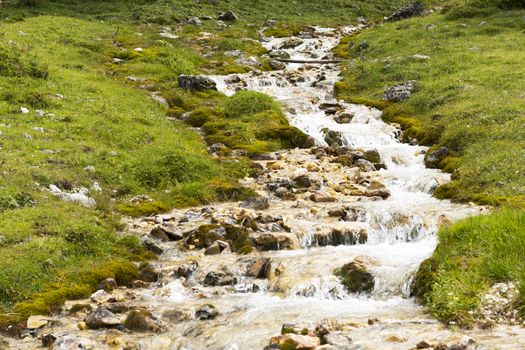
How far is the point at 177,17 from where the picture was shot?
183ft

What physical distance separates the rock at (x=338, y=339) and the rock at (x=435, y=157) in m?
15.4

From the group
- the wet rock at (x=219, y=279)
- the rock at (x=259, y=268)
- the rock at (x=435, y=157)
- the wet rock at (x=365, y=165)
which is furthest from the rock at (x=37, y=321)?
the rock at (x=435, y=157)

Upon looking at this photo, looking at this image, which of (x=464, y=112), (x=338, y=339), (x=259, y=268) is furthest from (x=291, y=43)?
(x=338, y=339)

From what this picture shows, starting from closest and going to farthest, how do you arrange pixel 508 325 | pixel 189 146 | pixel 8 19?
pixel 508 325 < pixel 189 146 < pixel 8 19

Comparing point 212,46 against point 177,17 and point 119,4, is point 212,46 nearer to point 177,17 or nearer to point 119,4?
point 177,17

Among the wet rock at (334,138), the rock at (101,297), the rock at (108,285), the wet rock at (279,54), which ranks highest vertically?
the wet rock at (279,54)

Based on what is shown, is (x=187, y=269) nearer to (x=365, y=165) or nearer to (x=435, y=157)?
(x=365, y=165)

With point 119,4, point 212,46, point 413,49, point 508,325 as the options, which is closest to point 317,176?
point 508,325

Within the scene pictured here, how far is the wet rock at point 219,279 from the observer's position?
14.5 meters

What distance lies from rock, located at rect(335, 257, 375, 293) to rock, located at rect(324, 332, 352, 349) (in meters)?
3.13

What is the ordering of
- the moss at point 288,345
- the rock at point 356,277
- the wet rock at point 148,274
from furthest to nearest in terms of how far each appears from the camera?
1. the wet rock at point 148,274
2. the rock at point 356,277
3. the moss at point 288,345

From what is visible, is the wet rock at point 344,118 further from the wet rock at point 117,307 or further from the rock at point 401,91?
the wet rock at point 117,307

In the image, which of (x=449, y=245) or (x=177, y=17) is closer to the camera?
(x=449, y=245)

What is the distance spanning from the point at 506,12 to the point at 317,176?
3170cm
